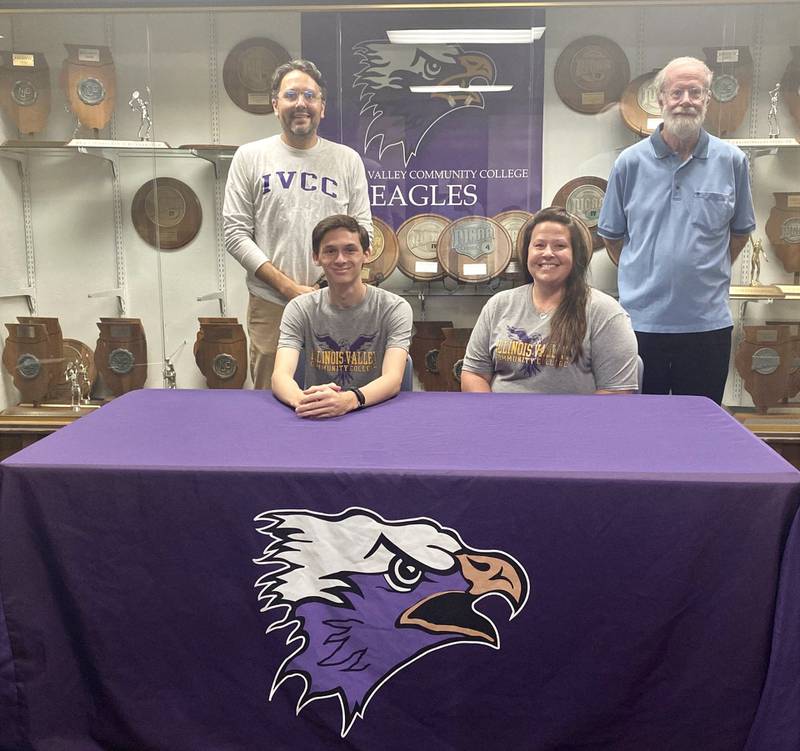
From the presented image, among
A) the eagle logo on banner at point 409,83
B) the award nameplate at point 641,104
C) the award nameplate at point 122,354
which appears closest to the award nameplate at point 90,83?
the award nameplate at point 122,354

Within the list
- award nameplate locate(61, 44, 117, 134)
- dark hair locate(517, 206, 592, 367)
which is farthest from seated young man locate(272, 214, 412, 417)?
award nameplate locate(61, 44, 117, 134)

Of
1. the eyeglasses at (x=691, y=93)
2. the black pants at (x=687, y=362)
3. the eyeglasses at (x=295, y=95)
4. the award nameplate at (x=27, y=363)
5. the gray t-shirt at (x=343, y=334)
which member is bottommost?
the award nameplate at (x=27, y=363)

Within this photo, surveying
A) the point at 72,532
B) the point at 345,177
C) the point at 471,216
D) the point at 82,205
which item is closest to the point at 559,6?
the point at 471,216

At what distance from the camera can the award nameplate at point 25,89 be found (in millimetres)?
3725

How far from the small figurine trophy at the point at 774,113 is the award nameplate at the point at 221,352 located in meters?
2.59

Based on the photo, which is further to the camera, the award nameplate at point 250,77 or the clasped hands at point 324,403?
the award nameplate at point 250,77

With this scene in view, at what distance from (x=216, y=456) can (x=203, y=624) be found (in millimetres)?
303

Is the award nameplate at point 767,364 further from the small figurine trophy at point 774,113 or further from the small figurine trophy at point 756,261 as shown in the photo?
the small figurine trophy at point 774,113

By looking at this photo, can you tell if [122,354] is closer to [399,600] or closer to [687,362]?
[687,362]

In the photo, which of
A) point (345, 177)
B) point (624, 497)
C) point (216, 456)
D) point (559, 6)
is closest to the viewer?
point (624, 497)

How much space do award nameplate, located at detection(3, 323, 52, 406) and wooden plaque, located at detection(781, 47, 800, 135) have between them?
144 inches

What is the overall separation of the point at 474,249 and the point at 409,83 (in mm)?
803

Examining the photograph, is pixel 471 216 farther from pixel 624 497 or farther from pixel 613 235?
pixel 624 497

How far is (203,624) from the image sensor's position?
1.44 m
